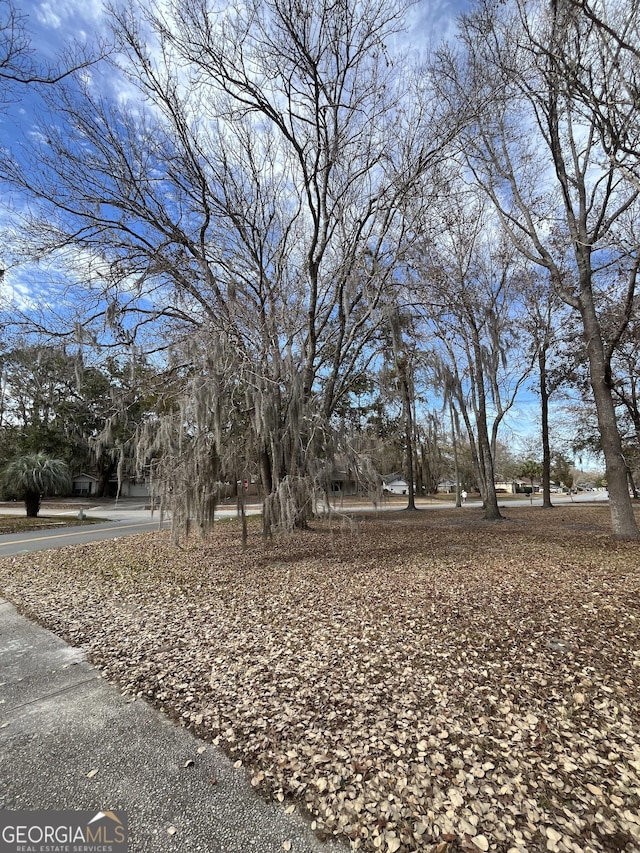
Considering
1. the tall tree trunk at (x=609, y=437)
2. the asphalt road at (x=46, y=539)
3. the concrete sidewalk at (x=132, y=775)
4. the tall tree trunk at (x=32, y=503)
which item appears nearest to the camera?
the concrete sidewalk at (x=132, y=775)

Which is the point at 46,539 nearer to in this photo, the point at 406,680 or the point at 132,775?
the point at 132,775

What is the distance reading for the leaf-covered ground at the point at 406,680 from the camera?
1574 mm

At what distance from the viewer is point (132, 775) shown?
1814 mm

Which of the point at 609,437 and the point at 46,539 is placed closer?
the point at 609,437

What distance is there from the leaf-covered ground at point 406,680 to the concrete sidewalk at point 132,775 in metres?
0.12

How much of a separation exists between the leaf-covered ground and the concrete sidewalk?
0.39 ft

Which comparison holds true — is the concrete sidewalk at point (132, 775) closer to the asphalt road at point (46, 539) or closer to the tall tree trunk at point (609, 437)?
the asphalt road at point (46, 539)

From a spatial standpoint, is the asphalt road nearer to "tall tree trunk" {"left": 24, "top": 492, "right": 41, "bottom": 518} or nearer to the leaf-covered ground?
the leaf-covered ground

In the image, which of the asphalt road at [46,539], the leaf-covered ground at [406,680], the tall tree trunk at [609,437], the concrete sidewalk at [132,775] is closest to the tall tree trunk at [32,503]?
the asphalt road at [46,539]

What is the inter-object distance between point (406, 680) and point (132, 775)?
1543mm

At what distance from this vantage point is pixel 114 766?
187 centimetres

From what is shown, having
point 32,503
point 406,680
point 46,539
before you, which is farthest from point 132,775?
point 32,503

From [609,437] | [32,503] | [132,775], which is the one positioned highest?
[609,437]

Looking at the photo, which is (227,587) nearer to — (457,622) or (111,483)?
(457,622)
